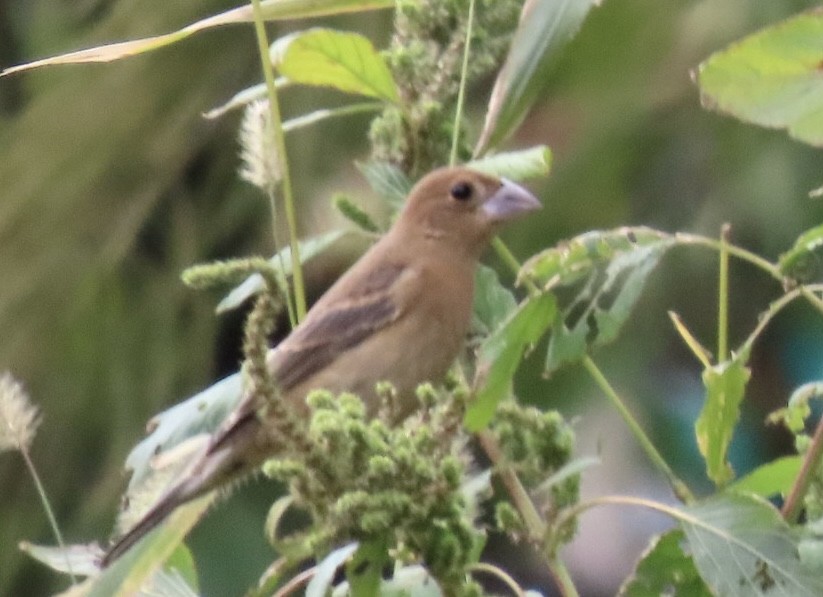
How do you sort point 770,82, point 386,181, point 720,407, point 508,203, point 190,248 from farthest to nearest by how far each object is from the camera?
point 190,248, point 508,203, point 386,181, point 720,407, point 770,82

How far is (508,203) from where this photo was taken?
176 cm

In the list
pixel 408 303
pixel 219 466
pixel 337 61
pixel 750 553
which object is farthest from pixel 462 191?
pixel 750 553

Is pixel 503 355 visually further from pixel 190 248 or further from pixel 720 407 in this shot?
pixel 190 248

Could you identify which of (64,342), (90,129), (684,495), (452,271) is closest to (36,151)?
(90,129)

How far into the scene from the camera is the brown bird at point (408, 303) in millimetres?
1744

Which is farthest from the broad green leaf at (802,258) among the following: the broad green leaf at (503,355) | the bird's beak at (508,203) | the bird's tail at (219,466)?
the bird's beak at (508,203)

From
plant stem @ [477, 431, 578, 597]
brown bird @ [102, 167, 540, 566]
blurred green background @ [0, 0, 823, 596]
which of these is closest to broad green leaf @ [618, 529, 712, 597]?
plant stem @ [477, 431, 578, 597]

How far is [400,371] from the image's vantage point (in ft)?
5.77

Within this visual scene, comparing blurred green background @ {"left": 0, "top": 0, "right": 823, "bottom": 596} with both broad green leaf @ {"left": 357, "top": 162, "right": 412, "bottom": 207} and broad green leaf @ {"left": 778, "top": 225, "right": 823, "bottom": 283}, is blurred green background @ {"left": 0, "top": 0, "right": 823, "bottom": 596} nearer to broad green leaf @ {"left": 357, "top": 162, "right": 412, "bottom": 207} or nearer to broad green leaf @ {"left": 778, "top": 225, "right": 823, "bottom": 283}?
broad green leaf @ {"left": 357, "top": 162, "right": 412, "bottom": 207}

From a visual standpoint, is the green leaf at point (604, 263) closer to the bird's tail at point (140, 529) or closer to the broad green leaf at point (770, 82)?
the broad green leaf at point (770, 82)

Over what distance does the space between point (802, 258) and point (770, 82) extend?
135 millimetres

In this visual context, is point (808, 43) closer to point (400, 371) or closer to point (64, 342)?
point (400, 371)

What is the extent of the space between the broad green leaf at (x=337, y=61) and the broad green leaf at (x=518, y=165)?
106 mm

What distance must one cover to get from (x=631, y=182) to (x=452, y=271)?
28cm
